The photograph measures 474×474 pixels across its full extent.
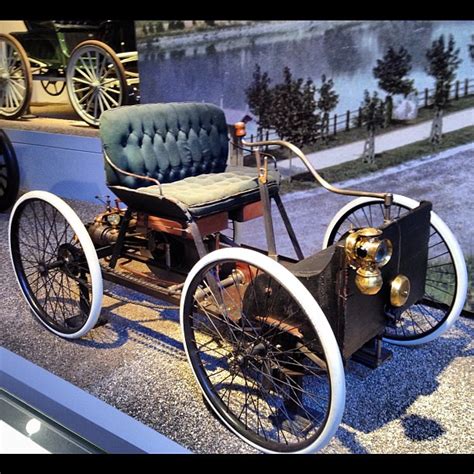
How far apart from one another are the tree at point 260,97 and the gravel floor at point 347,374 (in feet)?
2.56

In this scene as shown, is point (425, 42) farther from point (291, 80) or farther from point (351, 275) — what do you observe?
point (351, 275)

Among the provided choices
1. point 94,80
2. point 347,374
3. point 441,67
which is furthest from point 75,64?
point 347,374

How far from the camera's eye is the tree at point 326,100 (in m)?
3.41

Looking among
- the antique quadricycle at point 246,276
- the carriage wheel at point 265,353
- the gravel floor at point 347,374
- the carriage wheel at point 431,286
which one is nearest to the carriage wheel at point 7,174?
the gravel floor at point 347,374

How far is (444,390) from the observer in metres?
2.48

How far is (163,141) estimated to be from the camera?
3033mm

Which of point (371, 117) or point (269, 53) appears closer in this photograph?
point (371, 117)

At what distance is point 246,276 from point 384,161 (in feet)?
4.18

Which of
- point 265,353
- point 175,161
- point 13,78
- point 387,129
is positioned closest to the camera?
point 265,353

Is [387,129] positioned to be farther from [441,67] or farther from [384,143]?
[441,67]

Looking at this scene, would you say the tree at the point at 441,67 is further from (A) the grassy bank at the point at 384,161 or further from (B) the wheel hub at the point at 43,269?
(B) the wheel hub at the point at 43,269

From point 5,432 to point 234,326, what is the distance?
2.90 ft

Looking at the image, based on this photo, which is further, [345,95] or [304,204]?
[304,204]
